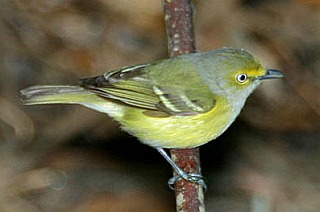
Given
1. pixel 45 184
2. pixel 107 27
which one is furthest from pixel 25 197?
pixel 107 27

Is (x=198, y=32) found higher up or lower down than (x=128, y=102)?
higher up

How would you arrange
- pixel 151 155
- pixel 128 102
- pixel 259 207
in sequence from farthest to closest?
pixel 151 155 → pixel 259 207 → pixel 128 102

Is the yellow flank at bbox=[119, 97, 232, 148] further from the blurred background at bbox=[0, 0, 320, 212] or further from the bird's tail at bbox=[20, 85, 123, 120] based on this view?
the blurred background at bbox=[0, 0, 320, 212]

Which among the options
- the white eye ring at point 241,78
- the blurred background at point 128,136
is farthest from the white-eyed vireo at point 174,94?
the blurred background at point 128,136

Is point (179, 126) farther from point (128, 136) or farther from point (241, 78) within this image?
point (128, 136)

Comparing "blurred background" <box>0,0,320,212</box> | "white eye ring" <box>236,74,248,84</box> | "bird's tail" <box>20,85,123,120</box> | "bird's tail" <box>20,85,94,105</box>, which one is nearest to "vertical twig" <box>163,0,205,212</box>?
"white eye ring" <box>236,74,248,84</box>

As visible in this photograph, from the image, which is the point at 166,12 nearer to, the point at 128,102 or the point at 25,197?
the point at 128,102
